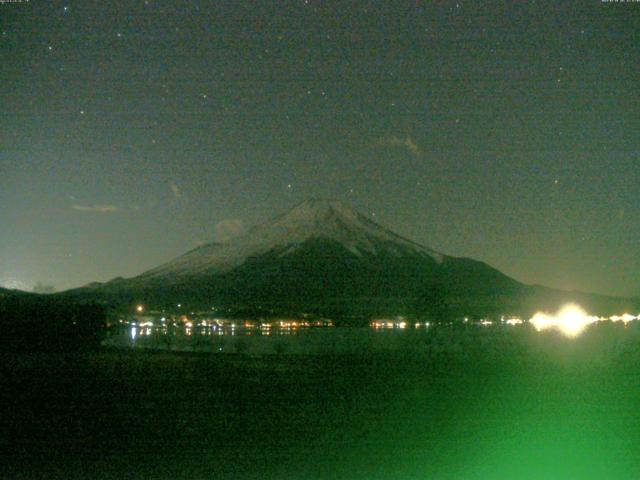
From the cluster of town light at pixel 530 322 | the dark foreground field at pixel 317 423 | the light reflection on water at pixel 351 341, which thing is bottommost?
the dark foreground field at pixel 317 423

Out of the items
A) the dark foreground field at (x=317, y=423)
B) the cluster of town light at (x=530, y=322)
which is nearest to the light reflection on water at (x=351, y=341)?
the cluster of town light at (x=530, y=322)

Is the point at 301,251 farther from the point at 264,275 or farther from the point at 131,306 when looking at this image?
the point at 131,306

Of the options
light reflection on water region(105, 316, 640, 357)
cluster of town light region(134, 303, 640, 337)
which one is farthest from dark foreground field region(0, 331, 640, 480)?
cluster of town light region(134, 303, 640, 337)

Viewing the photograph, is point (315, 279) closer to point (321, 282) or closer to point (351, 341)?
point (321, 282)

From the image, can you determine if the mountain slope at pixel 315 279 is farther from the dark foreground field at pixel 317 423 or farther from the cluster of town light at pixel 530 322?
the dark foreground field at pixel 317 423

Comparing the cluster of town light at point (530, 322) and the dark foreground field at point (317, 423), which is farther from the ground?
the cluster of town light at point (530, 322)

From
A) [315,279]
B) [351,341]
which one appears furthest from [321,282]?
[351,341]

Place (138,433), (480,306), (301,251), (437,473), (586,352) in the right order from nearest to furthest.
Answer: (437,473), (138,433), (586,352), (480,306), (301,251)

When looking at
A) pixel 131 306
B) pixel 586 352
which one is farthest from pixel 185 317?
pixel 586 352
